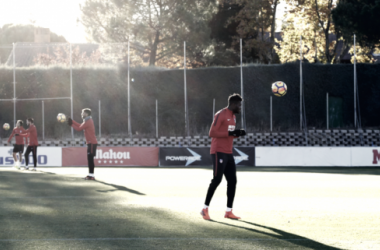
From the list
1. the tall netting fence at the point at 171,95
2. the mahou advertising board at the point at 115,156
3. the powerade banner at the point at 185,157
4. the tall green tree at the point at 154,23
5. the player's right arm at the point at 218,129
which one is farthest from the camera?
the tall green tree at the point at 154,23

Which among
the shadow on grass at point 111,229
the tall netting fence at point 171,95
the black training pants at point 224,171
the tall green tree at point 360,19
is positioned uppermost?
the tall green tree at point 360,19

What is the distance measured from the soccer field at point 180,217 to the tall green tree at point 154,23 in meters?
24.1

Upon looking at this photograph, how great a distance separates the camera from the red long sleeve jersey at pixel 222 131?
797 cm

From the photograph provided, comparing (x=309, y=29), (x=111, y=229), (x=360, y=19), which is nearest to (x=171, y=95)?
(x=360, y=19)

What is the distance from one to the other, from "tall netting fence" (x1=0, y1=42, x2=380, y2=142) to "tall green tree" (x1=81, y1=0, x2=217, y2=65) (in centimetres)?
538

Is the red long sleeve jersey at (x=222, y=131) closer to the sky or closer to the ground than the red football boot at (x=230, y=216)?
closer to the sky

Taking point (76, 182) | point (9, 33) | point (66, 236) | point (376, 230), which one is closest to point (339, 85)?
point (76, 182)

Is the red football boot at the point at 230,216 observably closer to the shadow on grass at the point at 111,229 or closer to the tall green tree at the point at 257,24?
the shadow on grass at the point at 111,229

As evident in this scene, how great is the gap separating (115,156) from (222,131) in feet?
53.3

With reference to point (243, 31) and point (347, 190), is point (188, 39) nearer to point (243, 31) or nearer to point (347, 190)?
point (243, 31)

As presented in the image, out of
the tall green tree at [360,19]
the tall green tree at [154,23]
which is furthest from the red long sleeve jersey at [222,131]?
the tall green tree at [154,23]

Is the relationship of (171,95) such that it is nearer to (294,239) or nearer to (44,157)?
(44,157)

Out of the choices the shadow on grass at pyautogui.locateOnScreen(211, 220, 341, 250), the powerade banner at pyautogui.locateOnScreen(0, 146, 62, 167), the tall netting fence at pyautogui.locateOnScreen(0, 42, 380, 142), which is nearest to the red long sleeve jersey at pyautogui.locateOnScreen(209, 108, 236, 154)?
the shadow on grass at pyautogui.locateOnScreen(211, 220, 341, 250)

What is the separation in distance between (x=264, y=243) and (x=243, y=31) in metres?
33.4
